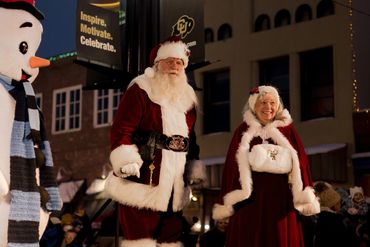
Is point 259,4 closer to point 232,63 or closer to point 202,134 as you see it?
point 232,63

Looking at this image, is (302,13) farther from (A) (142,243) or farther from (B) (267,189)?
(A) (142,243)

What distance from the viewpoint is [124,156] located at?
514cm

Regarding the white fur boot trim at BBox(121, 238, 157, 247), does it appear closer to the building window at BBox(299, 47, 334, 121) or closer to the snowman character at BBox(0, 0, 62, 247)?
the snowman character at BBox(0, 0, 62, 247)

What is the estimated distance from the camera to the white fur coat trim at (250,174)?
5523mm

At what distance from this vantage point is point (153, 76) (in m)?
5.64

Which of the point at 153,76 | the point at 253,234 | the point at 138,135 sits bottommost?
the point at 253,234

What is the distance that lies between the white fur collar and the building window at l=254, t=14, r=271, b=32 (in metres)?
9.40

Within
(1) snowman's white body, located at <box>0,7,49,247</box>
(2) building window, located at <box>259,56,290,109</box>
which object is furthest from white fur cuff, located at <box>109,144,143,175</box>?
(2) building window, located at <box>259,56,290,109</box>

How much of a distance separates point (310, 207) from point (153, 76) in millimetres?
1682

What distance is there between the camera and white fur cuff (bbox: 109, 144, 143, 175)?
16.8 ft

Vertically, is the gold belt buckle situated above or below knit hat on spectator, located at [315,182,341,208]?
above

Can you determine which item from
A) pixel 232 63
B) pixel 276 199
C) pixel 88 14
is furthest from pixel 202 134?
pixel 276 199

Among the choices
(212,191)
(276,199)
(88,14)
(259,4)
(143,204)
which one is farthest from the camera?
(259,4)

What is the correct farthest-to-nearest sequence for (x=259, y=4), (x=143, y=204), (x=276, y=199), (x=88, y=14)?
(x=259, y=4) → (x=88, y=14) → (x=276, y=199) → (x=143, y=204)
